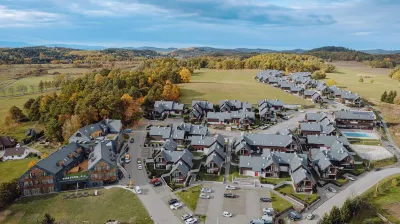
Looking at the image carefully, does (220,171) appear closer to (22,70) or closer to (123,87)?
(123,87)

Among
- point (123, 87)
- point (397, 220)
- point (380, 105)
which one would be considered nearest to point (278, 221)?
point (397, 220)

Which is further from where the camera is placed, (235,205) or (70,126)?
(70,126)

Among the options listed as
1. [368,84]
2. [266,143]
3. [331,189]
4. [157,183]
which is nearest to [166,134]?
[157,183]

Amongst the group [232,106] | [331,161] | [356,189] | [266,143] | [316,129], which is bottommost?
[356,189]

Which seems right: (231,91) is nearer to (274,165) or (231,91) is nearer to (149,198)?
(274,165)

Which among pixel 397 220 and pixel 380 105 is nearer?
pixel 397 220

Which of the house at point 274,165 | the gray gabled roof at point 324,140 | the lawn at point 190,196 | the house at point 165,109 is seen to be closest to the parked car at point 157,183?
the lawn at point 190,196

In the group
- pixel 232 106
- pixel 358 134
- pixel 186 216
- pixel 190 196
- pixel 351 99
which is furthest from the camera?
pixel 351 99
